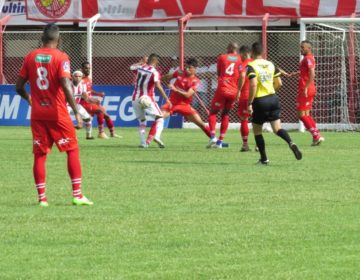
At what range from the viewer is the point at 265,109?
17828 mm

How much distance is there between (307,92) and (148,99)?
3390 mm

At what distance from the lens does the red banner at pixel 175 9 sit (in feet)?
104

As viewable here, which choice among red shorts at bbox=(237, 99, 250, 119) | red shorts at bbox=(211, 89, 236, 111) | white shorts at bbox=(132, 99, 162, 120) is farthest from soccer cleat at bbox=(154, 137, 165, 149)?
red shorts at bbox=(237, 99, 250, 119)

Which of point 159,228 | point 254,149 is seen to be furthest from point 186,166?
point 159,228

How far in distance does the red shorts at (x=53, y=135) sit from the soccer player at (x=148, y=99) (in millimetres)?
10235

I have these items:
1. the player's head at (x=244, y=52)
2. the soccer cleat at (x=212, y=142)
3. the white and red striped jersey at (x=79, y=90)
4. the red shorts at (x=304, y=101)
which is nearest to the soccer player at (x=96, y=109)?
the white and red striped jersey at (x=79, y=90)

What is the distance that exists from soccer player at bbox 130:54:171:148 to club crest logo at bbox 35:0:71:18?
36.8ft

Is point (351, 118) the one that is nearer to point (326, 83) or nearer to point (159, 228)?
point (326, 83)

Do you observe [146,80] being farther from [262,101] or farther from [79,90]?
[262,101]

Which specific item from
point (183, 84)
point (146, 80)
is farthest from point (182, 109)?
point (146, 80)

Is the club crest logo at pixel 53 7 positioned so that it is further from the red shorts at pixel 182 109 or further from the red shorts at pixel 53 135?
the red shorts at pixel 53 135

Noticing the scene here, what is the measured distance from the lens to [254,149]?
22.0 metres

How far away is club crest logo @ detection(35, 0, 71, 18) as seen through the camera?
3397cm

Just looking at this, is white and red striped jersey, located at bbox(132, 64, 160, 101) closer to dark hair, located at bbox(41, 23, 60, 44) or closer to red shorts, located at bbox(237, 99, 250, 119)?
red shorts, located at bbox(237, 99, 250, 119)
